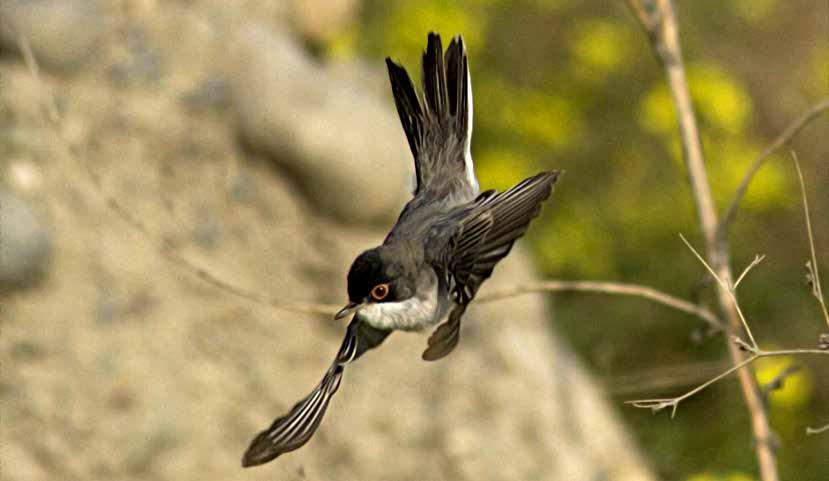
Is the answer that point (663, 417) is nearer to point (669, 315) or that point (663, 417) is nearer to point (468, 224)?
point (669, 315)

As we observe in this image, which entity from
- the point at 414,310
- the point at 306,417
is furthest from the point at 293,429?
the point at 414,310

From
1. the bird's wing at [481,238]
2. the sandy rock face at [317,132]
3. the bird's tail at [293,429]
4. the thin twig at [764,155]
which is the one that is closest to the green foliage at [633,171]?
the sandy rock face at [317,132]

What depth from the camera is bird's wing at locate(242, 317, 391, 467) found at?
1928mm

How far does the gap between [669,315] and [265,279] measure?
2.57 meters

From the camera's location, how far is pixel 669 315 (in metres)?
6.58

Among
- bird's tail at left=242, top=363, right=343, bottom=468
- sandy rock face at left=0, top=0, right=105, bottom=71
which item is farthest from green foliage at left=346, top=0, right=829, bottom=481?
bird's tail at left=242, top=363, right=343, bottom=468

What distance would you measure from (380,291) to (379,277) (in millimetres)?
30

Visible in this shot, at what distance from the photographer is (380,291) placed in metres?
2.22

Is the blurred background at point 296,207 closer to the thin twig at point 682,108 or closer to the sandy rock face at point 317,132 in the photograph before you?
the sandy rock face at point 317,132

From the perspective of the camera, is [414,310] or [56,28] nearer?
[414,310]

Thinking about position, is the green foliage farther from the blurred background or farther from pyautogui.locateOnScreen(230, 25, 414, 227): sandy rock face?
pyautogui.locateOnScreen(230, 25, 414, 227): sandy rock face

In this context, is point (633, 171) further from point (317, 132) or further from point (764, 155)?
point (764, 155)

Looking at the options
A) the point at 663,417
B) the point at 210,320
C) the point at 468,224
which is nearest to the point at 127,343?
the point at 210,320

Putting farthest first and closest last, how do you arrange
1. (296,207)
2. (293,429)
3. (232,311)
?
(296,207) < (232,311) < (293,429)
